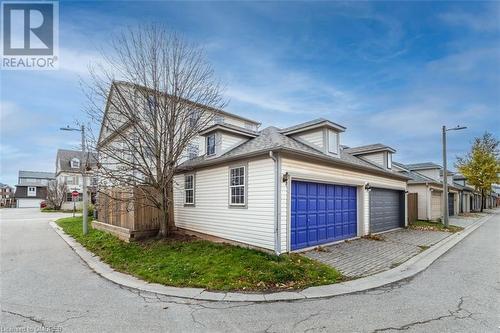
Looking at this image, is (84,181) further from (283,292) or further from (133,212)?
(283,292)

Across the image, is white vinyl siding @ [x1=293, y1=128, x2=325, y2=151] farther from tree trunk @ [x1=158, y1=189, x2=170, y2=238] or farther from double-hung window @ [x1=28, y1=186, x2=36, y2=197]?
double-hung window @ [x1=28, y1=186, x2=36, y2=197]

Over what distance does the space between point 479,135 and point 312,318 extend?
41.0 meters

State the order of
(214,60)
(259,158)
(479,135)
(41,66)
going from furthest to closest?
(479,135)
(214,60)
(259,158)
(41,66)

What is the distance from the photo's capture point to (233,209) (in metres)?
10.1

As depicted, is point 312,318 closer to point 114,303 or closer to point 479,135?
point 114,303

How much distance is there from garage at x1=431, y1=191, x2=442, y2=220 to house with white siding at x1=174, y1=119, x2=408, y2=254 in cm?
1047

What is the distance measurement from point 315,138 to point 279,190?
4235 millimetres

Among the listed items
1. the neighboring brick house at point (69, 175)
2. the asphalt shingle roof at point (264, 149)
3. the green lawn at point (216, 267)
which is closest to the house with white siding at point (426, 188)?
the asphalt shingle roof at point (264, 149)

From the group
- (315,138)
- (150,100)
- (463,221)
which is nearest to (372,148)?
(315,138)

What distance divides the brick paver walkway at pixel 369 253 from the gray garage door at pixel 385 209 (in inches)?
64.1

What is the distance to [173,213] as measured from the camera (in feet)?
45.7

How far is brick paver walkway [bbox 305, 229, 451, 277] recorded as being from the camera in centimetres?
771

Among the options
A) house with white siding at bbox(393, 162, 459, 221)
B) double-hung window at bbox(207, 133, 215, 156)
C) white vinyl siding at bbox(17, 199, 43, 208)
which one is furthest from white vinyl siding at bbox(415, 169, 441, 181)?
white vinyl siding at bbox(17, 199, 43, 208)

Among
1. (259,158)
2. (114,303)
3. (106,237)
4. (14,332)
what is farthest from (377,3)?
(106,237)
